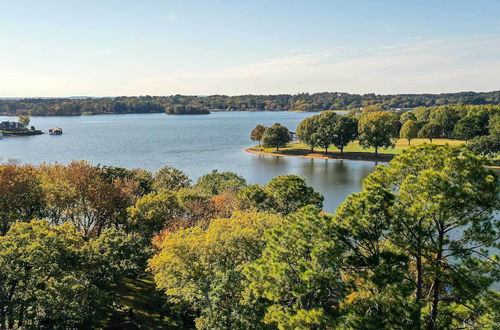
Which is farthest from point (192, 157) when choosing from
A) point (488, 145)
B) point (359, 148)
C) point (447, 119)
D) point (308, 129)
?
point (447, 119)

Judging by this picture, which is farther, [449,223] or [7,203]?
[7,203]

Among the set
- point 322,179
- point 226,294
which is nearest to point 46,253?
point 226,294

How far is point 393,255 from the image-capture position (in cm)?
1406

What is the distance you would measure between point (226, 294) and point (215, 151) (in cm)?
8778

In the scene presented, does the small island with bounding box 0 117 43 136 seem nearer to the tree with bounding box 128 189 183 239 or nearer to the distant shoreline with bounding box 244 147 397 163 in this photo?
the distant shoreline with bounding box 244 147 397 163

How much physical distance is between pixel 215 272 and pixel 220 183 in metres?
31.3

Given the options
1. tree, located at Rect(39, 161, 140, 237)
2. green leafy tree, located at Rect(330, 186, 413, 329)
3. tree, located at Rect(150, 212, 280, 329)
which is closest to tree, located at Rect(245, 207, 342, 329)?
green leafy tree, located at Rect(330, 186, 413, 329)

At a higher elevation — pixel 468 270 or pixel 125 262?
pixel 468 270

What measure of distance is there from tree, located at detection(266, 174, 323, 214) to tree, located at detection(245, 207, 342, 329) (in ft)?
53.3

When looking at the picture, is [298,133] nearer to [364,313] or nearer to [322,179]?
[322,179]

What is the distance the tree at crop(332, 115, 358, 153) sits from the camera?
315 feet

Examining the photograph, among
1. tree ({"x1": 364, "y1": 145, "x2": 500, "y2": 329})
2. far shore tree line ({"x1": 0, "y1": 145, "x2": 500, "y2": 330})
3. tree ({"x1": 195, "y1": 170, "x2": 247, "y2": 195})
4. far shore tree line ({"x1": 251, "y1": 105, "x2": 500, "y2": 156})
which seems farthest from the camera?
far shore tree line ({"x1": 251, "y1": 105, "x2": 500, "y2": 156})

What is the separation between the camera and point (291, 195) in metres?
33.5

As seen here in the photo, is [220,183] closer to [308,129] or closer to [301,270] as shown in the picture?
[301,270]
